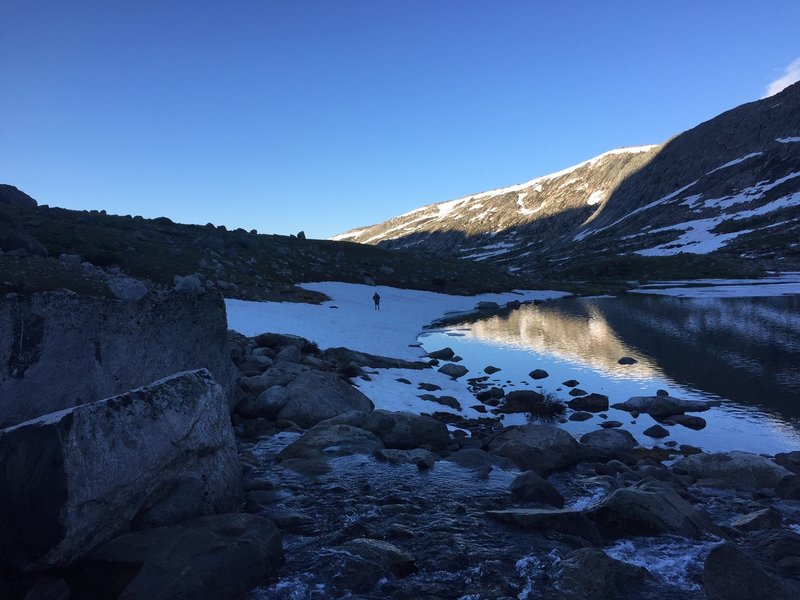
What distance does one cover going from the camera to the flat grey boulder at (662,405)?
64.5 feet

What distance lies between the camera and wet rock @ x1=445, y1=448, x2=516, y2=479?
1315cm

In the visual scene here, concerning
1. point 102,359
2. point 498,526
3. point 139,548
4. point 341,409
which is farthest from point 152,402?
point 341,409

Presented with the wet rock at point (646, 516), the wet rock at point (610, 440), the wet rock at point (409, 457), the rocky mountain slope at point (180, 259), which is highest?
the rocky mountain slope at point (180, 259)

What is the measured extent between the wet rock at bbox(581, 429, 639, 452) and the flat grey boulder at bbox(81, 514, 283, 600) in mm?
11481

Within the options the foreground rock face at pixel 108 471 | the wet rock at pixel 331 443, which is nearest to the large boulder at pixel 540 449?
the wet rock at pixel 331 443

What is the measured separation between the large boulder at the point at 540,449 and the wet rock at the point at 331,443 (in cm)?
388

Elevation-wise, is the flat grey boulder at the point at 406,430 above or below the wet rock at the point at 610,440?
above

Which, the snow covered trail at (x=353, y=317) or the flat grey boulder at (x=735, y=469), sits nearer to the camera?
the flat grey boulder at (x=735, y=469)

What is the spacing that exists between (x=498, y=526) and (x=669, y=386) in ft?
59.3

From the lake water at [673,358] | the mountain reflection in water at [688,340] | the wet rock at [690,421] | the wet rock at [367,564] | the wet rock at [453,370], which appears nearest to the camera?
the wet rock at [367,564]

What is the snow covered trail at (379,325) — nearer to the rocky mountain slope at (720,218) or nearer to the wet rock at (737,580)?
the wet rock at (737,580)

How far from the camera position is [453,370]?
27.0 metres

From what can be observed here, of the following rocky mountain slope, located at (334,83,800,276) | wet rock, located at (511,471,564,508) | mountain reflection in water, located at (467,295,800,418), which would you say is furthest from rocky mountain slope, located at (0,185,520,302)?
rocky mountain slope, located at (334,83,800,276)

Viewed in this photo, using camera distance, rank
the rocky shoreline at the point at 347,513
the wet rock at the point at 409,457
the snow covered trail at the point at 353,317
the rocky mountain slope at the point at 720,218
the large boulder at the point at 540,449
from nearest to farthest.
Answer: the rocky shoreline at the point at 347,513 → the wet rock at the point at 409,457 → the large boulder at the point at 540,449 → the snow covered trail at the point at 353,317 → the rocky mountain slope at the point at 720,218
